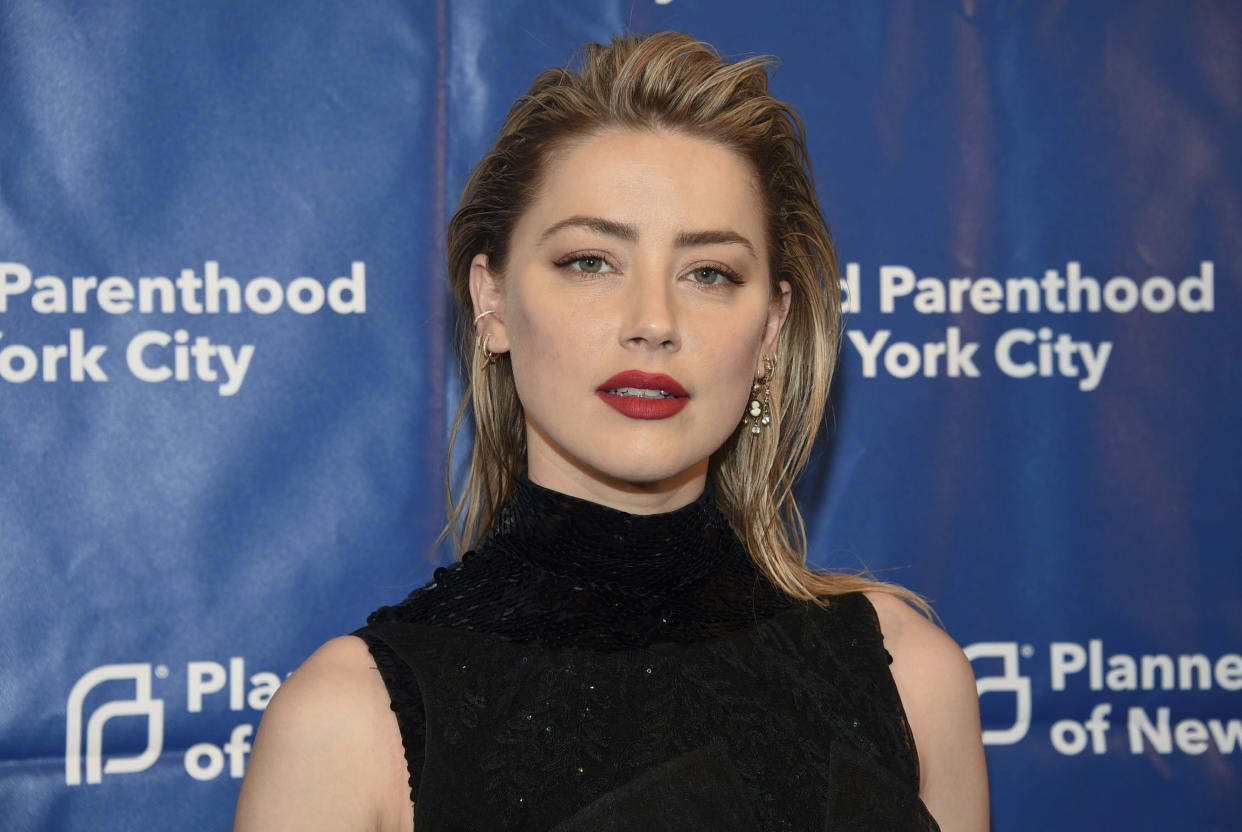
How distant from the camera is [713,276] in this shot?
4.65 ft

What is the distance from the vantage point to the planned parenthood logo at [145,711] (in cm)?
165

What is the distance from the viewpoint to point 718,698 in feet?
4.43

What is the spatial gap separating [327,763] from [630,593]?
0.40 m

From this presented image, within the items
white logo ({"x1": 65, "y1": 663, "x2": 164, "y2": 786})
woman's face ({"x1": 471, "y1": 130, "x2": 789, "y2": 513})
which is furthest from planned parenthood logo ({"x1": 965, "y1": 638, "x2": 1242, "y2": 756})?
white logo ({"x1": 65, "y1": 663, "x2": 164, "y2": 786})

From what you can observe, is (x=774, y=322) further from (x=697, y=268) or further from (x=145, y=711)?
(x=145, y=711)

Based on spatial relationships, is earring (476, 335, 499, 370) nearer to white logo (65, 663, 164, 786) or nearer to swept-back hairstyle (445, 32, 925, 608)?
swept-back hairstyle (445, 32, 925, 608)

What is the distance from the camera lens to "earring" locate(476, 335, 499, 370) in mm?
1499

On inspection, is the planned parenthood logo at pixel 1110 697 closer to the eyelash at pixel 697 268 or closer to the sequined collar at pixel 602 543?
the sequined collar at pixel 602 543

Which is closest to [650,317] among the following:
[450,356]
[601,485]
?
[601,485]

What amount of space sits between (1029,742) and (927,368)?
0.62m

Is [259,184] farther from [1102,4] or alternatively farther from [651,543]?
[1102,4]

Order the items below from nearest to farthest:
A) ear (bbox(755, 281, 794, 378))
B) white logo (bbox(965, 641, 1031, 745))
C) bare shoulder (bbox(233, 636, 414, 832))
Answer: bare shoulder (bbox(233, 636, 414, 832)) → ear (bbox(755, 281, 794, 378)) → white logo (bbox(965, 641, 1031, 745))

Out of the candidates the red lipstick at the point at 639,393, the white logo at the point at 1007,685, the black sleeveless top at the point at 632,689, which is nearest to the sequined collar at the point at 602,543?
the black sleeveless top at the point at 632,689

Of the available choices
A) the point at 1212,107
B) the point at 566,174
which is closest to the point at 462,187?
the point at 566,174
